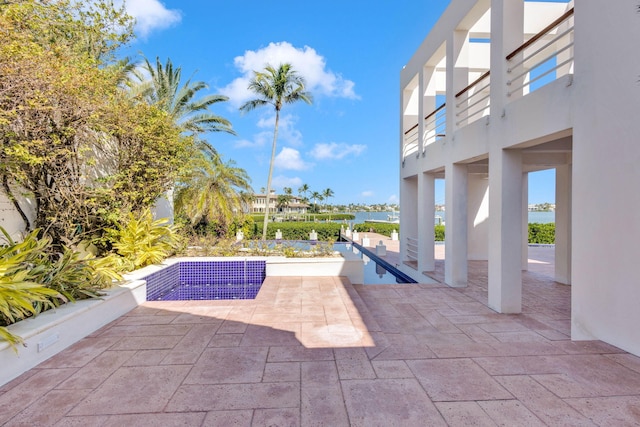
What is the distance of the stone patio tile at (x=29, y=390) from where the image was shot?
246 centimetres

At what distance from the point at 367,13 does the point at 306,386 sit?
53.9 ft

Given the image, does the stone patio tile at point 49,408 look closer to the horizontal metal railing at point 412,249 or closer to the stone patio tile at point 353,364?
the stone patio tile at point 353,364

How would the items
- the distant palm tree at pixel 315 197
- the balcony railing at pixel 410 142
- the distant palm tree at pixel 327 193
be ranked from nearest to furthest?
the balcony railing at pixel 410 142 → the distant palm tree at pixel 315 197 → the distant palm tree at pixel 327 193

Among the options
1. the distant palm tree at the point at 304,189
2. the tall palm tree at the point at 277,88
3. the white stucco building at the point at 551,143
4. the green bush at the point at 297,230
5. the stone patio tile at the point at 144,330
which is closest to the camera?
the white stucco building at the point at 551,143

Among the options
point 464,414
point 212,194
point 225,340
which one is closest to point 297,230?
point 212,194

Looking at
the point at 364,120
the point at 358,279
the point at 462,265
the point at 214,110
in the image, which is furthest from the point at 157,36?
the point at 364,120

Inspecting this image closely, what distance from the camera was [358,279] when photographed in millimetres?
7285

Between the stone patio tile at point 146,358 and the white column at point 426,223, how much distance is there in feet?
22.9

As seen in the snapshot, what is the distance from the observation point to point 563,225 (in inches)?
290

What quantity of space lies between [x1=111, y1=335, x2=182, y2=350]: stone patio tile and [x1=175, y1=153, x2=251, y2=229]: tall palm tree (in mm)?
10730

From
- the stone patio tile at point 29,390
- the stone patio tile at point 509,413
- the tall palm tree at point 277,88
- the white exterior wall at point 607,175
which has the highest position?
the tall palm tree at point 277,88

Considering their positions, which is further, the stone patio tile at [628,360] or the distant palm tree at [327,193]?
the distant palm tree at [327,193]

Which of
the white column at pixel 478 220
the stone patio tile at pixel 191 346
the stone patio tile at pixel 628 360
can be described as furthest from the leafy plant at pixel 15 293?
the white column at pixel 478 220

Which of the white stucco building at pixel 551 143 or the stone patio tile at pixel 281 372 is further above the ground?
the white stucco building at pixel 551 143
